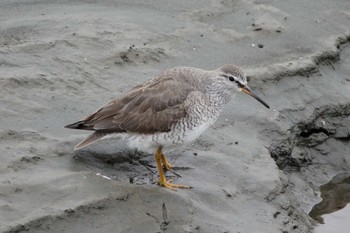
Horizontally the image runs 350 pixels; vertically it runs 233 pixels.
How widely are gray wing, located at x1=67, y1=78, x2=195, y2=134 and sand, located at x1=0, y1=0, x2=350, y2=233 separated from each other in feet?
1.57

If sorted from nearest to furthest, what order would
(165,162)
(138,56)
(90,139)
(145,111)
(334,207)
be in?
1. (90,139)
2. (145,111)
3. (165,162)
4. (334,207)
5. (138,56)

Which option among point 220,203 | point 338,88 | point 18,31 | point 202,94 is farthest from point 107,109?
point 338,88

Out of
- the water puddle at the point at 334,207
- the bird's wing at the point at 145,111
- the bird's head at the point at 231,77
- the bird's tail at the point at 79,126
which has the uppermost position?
the bird's head at the point at 231,77

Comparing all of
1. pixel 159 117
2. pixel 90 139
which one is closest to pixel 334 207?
pixel 159 117

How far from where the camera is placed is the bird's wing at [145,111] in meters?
7.75

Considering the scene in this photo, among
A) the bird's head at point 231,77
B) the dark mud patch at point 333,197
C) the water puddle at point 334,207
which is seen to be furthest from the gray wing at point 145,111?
the dark mud patch at point 333,197

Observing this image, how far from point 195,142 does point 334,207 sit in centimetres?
219

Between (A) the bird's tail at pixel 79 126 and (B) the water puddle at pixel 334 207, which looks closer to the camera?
(A) the bird's tail at pixel 79 126

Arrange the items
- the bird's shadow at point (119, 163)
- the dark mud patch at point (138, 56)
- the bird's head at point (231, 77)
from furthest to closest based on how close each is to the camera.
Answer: the dark mud patch at point (138, 56) < the bird's head at point (231, 77) < the bird's shadow at point (119, 163)

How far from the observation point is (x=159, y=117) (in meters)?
7.79

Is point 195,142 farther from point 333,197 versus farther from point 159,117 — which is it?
point 333,197

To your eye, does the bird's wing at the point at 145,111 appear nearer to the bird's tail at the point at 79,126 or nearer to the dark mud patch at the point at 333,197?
the bird's tail at the point at 79,126

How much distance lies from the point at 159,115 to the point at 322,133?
328 cm

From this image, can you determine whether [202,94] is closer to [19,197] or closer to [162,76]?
[162,76]
